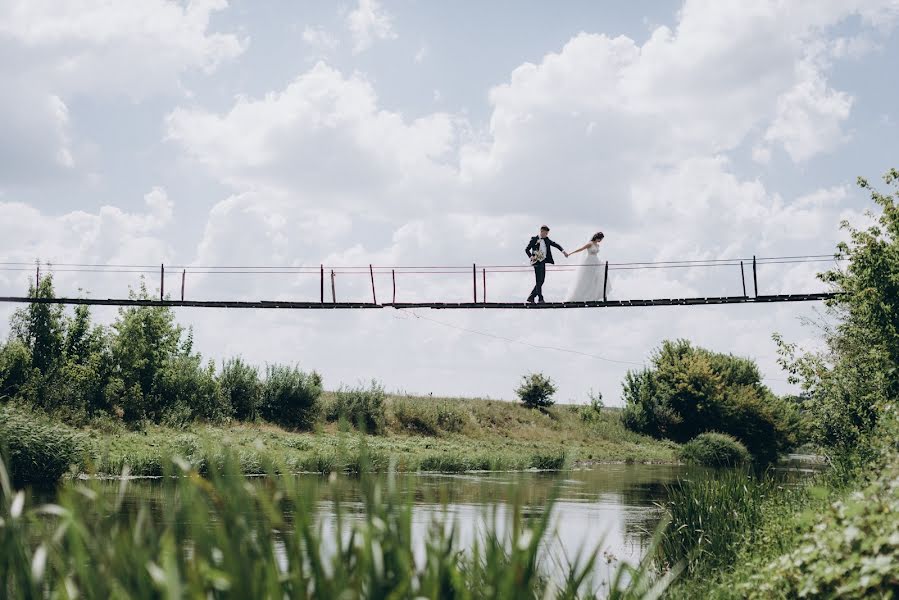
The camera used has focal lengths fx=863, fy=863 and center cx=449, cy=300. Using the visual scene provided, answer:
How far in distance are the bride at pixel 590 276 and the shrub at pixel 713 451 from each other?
60.4 ft

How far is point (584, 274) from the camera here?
20.4m

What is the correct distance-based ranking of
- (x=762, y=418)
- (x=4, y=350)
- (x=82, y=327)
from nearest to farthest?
1. (x=4, y=350)
2. (x=82, y=327)
3. (x=762, y=418)

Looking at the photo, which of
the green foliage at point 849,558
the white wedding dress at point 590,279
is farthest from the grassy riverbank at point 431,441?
the green foliage at point 849,558

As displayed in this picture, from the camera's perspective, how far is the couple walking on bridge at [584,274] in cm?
2012

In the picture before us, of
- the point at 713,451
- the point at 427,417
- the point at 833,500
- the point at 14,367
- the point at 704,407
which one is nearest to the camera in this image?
the point at 833,500

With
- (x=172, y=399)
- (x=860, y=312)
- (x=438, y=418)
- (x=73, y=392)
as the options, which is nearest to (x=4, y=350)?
(x=73, y=392)

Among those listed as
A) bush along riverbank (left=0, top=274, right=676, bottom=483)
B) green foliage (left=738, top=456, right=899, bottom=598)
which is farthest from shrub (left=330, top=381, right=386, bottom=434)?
green foliage (left=738, top=456, right=899, bottom=598)

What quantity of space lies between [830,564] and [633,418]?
42751 mm

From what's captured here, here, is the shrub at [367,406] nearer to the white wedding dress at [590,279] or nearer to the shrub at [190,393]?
the shrub at [190,393]

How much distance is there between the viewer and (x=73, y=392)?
1208 inches

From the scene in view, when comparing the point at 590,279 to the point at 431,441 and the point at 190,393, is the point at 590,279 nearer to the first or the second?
the point at 431,441

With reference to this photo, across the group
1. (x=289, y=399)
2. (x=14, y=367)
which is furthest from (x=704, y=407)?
(x=14, y=367)

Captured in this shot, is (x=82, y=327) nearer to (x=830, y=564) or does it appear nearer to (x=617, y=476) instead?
(x=617, y=476)

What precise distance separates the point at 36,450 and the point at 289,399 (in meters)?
16.7
